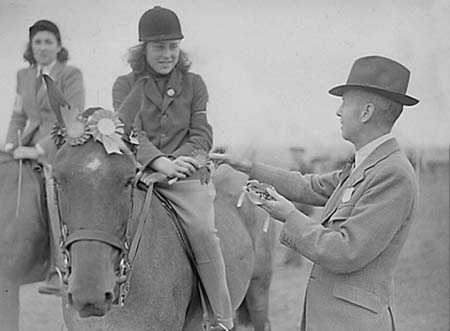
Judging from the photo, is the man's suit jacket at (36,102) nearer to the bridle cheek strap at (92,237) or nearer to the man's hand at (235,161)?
the man's hand at (235,161)

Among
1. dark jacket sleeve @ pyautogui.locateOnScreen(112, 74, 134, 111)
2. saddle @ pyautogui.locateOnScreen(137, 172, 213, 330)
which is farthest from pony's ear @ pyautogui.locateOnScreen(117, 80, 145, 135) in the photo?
dark jacket sleeve @ pyautogui.locateOnScreen(112, 74, 134, 111)

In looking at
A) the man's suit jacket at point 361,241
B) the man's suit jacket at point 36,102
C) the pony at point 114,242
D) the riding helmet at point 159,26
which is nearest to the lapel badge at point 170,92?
the riding helmet at point 159,26

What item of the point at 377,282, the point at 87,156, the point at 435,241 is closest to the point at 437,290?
the point at 435,241

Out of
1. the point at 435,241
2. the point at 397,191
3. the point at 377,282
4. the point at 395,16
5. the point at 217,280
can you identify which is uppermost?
the point at 395,16

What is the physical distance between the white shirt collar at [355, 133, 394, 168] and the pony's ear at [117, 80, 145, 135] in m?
1.06

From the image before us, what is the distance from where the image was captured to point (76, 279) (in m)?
3.00

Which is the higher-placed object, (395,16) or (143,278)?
(395,16)

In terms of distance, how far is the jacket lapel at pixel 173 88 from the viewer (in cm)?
430

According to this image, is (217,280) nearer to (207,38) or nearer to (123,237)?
(123,237)

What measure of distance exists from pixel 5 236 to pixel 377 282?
2518 mm

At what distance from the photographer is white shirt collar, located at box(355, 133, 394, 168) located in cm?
328

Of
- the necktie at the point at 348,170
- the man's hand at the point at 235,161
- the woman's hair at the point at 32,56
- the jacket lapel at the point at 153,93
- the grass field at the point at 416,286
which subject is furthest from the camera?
the grass field at the point at 416,286

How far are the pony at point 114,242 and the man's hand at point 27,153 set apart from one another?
1.50 ft

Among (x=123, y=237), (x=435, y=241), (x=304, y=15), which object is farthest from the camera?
(x=435, y=241)
